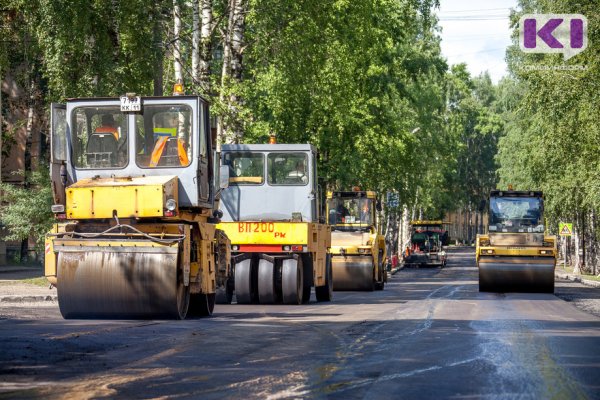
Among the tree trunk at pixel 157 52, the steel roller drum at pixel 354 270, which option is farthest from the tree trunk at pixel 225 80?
the steel roller drum at pixel 354 270

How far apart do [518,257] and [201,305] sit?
54.9ft

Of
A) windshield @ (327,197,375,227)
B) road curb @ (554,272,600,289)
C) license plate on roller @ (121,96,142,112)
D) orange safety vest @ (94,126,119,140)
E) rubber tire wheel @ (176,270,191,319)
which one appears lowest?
road curb @ (554,272,600,289)

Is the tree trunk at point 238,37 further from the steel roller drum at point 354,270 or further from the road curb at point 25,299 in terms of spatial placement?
the road curb at point 25,299

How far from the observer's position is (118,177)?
18.7 meters

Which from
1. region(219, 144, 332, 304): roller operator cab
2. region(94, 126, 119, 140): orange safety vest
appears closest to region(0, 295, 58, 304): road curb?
region(219, 144, 332, 304): roller operator cab

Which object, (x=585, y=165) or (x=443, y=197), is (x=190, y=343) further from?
(x=443, y=197)

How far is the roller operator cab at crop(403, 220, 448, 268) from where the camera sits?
242 feet

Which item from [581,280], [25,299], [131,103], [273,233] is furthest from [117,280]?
[581,280]

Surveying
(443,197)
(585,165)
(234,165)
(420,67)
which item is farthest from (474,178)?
(234,165)

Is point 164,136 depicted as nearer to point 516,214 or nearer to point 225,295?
point 225,295

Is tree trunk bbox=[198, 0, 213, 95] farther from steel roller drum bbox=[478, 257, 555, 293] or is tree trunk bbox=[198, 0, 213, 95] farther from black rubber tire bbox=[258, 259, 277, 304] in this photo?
steel roller drum bbox=[478, 257, 555, 293]

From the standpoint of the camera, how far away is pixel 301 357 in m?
12.7

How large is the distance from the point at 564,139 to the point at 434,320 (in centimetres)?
2380

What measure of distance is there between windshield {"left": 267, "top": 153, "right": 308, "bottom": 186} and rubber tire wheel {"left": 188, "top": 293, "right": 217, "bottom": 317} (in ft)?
20.1
